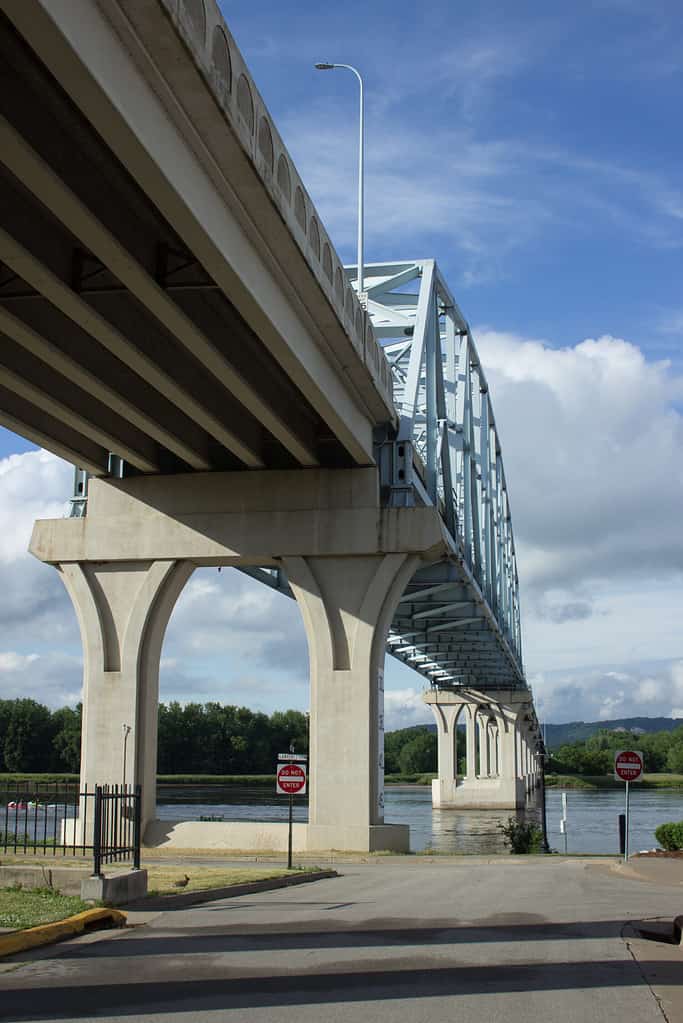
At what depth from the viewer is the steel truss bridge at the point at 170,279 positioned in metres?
14.8

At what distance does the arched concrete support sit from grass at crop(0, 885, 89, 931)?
56.5ft

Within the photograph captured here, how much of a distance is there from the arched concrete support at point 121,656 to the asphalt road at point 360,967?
52.7 ft

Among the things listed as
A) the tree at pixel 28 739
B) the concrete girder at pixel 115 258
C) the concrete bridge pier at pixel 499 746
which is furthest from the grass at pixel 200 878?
the tree at pixel 28 739

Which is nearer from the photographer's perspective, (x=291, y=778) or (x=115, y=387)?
(x=291, y=778)

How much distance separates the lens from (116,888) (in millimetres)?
14461

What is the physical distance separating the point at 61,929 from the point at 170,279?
38.6ft

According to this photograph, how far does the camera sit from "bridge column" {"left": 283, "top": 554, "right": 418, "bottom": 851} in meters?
30.6

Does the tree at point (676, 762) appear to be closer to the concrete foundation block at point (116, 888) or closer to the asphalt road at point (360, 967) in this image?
the asphalt road at point (360, 967)

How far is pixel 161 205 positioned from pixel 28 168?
1.94 meters

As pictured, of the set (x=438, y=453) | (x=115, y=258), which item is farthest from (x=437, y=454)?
(x=115, y=258)

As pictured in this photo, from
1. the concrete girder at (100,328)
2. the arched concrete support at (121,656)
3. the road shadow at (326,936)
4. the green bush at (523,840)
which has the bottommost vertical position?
the green bush at (523,840)

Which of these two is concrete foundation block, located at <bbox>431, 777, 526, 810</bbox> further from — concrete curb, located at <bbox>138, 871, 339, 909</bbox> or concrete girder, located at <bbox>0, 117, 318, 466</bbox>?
concrete curb, located at <bbox>138, 871, 339, 909</bbox>

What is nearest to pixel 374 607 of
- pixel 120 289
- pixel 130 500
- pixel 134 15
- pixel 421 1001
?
pixel 130 500

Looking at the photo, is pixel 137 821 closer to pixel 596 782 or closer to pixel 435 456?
pixel 435 456
